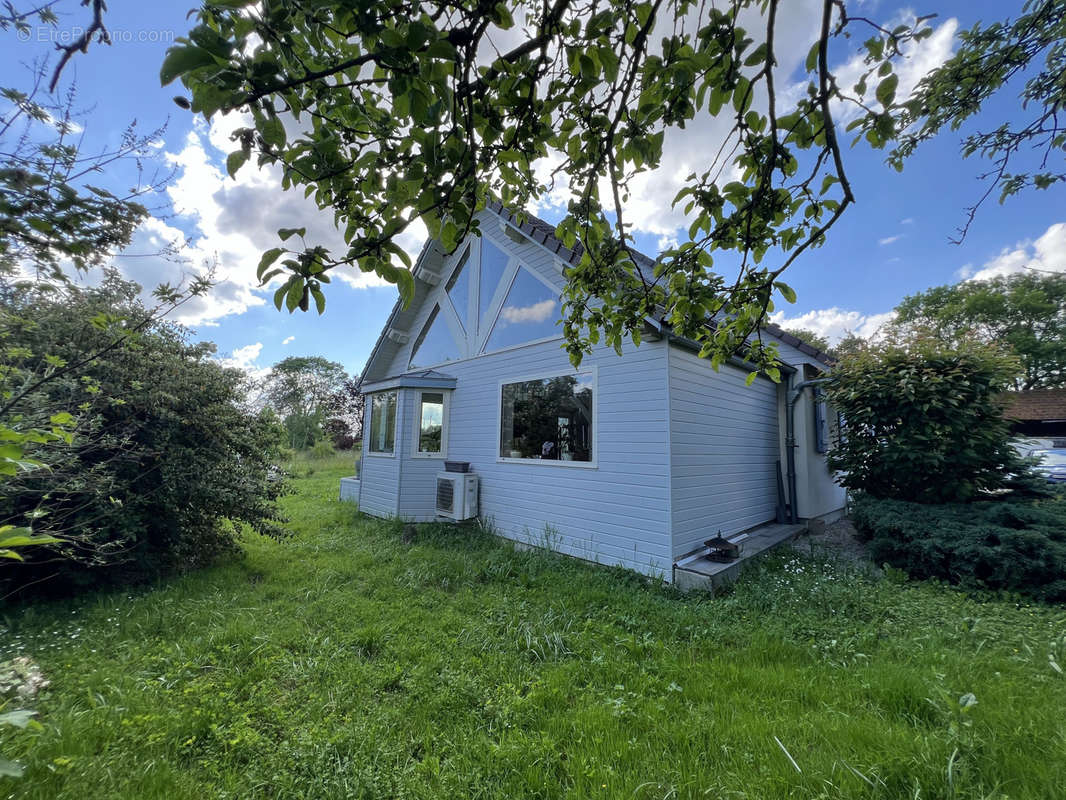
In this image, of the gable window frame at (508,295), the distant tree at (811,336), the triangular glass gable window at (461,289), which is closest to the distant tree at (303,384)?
the triangular glass gable window at (461,289)

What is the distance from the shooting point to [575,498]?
564cm

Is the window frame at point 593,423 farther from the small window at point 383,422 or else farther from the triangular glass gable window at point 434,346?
the small window at point 383,422

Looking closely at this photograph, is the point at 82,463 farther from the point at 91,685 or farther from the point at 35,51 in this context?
the point at 35,51

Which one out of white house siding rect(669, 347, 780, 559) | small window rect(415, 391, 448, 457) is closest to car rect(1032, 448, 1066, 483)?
white house siding rect(669, 347, 780, 559)

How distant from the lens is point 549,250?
19.5 feet

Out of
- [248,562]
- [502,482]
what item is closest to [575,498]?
[502,482]

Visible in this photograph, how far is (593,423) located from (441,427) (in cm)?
360

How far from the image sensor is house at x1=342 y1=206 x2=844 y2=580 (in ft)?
16.5

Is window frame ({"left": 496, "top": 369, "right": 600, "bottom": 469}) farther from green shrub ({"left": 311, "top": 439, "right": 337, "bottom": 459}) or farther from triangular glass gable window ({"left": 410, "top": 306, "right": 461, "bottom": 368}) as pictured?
green shrub ({"left": 311, "top": 439, "right": 337, "bottom": 459})

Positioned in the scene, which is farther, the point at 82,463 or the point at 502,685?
the point at 82,463

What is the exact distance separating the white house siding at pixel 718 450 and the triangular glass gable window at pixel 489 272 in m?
3.66

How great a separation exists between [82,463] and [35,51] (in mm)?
4103

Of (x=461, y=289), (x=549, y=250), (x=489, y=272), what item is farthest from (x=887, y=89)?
(x=461, y=289)

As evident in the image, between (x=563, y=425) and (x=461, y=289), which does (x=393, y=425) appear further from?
(x=563, y=425)
